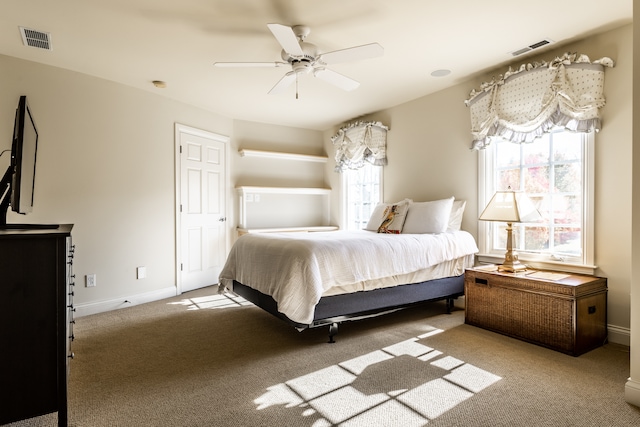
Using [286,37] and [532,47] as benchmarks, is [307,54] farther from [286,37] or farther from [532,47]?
[532,47]

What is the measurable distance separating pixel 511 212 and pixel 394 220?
1255 mm

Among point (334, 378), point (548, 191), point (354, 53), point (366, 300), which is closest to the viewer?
point (334, 378)

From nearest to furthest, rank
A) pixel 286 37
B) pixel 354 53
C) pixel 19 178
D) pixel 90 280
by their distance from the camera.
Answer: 1. pixel 19 178
2. pixel 286 37
3. pixel 354 53
4. pixel 90 280

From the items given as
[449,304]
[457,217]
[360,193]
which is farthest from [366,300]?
[360,193]

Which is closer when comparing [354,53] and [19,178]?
[19,178]

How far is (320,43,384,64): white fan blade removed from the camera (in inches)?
97.2

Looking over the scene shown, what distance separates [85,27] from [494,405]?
3706mm

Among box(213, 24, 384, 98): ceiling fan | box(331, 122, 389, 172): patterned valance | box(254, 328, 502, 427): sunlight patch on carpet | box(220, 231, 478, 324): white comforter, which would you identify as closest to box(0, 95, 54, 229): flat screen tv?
box(213, 24, 384, 98): ceiling fan

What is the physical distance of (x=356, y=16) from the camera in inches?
102

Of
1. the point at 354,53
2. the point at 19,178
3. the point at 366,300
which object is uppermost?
the point at 354,53

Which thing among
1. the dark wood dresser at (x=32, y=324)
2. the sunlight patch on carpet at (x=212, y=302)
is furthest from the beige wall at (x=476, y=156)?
the dark wood dresser at (x=32, y=324)

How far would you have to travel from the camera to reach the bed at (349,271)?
8.69 feet

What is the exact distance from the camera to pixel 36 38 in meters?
2.89

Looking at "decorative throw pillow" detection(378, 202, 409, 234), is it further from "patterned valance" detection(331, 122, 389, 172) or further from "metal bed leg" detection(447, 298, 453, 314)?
"patterned valance" detection(331, 122, 389, 172)
